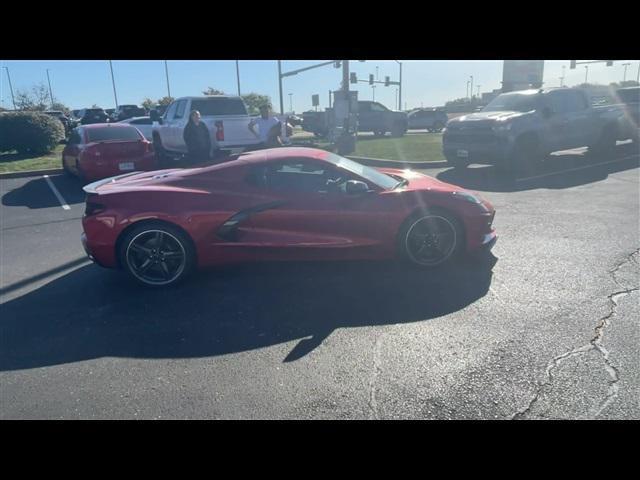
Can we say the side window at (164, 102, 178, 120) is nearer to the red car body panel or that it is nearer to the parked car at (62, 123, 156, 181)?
the parked car at (62, 123, 156, 181)

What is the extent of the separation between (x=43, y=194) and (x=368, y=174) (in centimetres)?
813

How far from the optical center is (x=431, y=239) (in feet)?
16.4

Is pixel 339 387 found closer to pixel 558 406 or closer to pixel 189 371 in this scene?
pixel 189 371

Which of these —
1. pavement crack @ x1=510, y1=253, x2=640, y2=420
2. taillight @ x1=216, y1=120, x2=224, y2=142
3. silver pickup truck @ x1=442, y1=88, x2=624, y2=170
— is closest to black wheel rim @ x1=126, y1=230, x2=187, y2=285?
pavement crack @ x1=510, y1=253, x2=640, y2=420

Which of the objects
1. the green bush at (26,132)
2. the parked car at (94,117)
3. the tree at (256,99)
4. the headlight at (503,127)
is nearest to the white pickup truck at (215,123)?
the green bush at (26,132)

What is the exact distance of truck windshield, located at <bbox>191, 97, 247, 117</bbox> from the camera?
40.9 ft

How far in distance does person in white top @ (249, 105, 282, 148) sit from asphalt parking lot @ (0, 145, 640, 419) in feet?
25.0

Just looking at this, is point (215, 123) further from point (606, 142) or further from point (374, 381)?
point (606, 142)

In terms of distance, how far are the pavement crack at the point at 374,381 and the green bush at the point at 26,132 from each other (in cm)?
1665

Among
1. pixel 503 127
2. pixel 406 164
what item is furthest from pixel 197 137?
pixel 503 127

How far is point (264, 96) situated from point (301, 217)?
52.1m

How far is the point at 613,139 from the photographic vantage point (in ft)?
43.0
